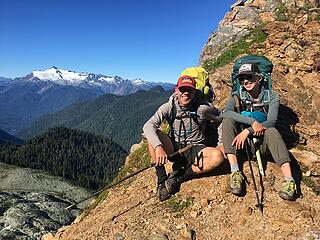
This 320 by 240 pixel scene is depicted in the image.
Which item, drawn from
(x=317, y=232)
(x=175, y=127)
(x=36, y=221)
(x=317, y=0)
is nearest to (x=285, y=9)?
(x=317, y=0)

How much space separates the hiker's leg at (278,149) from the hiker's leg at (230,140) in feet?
3.25

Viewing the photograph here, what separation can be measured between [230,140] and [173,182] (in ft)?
7.44

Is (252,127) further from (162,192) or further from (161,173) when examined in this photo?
(162,192)

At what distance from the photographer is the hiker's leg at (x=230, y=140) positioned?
10289 mm

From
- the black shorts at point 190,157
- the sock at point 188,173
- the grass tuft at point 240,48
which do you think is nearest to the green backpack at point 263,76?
the black shorts at point 190,157

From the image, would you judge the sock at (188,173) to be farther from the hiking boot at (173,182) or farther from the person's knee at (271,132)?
the person's knee at (271,132)

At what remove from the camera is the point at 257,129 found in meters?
10.0

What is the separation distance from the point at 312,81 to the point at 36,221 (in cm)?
6103

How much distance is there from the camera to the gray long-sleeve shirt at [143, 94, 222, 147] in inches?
411

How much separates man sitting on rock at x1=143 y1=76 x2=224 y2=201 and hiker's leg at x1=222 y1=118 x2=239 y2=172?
351 millimetres

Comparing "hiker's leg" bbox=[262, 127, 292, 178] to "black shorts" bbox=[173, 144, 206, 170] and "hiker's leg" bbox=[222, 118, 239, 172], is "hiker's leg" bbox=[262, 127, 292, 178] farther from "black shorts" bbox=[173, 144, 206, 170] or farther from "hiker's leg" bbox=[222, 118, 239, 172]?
"black shorts" bbox=[173, 144, 206, 170]

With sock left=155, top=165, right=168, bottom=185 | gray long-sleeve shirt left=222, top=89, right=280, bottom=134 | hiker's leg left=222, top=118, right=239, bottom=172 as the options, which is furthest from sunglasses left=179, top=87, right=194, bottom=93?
sock left=155, top=165, right=168, bottom=185

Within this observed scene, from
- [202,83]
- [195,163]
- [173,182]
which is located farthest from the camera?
[202,83]

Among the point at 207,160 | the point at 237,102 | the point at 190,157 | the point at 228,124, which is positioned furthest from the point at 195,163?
the point at 237,102
